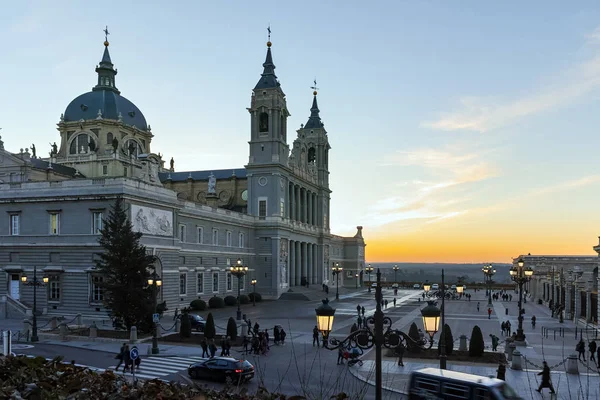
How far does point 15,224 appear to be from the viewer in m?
50.6

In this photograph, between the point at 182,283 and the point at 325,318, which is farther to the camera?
the point at 182,283

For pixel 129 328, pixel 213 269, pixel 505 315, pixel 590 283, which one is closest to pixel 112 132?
pixel 213 269

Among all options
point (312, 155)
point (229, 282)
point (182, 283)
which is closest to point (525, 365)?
point (182, 283)

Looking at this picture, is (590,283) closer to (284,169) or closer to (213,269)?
(213,269)

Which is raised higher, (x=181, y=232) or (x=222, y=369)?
(x=181, y=232)

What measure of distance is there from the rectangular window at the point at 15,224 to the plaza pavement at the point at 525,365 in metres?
34.0

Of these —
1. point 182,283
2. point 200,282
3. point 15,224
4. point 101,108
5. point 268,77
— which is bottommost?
point 200,282

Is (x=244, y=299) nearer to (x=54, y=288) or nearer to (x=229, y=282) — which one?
(x=229, y=282)

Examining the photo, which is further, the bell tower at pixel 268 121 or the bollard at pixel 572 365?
the bell tower at pixel 268 121

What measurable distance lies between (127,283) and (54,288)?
14.3 metres

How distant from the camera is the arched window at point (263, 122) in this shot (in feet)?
267

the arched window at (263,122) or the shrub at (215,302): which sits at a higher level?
the arched window at (263,122)

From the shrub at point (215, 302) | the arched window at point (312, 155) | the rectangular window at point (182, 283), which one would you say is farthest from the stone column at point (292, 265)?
the rectangular window at point (182, 283)

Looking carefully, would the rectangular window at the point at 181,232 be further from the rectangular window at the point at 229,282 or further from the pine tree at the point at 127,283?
the pine tree at the point at 127,283
